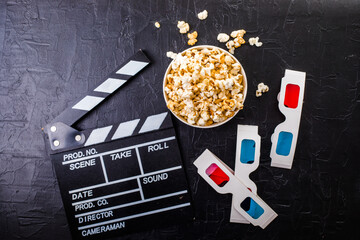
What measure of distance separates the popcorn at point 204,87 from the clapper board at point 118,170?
17 cm

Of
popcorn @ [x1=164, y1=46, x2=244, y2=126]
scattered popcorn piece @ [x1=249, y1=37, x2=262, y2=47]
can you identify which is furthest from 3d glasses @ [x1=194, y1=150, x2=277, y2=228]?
scattered popcorn piece @ [x1=249, y1=37, x2=262, y2=47]

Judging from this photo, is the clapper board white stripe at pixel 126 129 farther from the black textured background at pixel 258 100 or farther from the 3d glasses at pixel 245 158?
the 3d glasses at pixel 245 158

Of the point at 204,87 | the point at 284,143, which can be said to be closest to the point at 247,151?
the point at 284,143

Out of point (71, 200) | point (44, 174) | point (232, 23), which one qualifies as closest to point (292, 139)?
point (232, 23)

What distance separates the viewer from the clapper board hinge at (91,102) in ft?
4.28

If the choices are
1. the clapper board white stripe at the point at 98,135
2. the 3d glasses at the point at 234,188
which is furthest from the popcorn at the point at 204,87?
the clapper board white stripe at the point at 98,135

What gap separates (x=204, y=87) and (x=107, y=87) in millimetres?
482

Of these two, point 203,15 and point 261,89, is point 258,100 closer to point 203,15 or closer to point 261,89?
point 261,89

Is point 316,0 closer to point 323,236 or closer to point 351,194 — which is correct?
point 351,194

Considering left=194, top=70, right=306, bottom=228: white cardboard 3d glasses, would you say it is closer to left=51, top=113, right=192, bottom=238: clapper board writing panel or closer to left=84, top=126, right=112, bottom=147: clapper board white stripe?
left=51, top=113, right=192, bottom=238: clapper board writing panel

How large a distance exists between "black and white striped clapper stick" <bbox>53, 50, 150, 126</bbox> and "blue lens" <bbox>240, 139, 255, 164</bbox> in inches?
22.8

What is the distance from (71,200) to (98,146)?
28 cm

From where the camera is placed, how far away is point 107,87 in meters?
1.31

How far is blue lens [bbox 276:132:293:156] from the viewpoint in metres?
1.29
